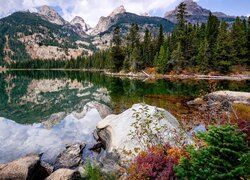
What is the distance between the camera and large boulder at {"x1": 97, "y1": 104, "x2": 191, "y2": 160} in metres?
12.3

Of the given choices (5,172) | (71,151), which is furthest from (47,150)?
(5,172)

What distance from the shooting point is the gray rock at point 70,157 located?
15445 mm

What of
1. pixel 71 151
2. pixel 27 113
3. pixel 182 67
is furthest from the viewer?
pixel 182 67

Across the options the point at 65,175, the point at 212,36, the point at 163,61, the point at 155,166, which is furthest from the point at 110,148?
the point at 212,36

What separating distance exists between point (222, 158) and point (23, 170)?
9630 mm

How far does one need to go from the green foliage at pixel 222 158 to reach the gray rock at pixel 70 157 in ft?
32.5

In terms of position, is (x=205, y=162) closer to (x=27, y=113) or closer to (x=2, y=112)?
(x=27, y=113)

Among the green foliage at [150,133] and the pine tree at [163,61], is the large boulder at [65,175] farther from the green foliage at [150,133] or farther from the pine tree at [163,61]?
the pine tree at [163,61]

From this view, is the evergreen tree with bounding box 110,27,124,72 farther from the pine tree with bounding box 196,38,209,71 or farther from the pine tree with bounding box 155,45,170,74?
the pine tree with bounding box 196,38,209,71

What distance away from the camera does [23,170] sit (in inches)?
475

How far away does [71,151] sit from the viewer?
55.5ft

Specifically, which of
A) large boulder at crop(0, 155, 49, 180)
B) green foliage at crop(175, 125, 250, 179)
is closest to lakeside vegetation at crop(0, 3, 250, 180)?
green foliage at crop(175, 125, 250, 179)

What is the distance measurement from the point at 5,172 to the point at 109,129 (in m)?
7.50

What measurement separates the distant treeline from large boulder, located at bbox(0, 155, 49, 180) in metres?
71.3
